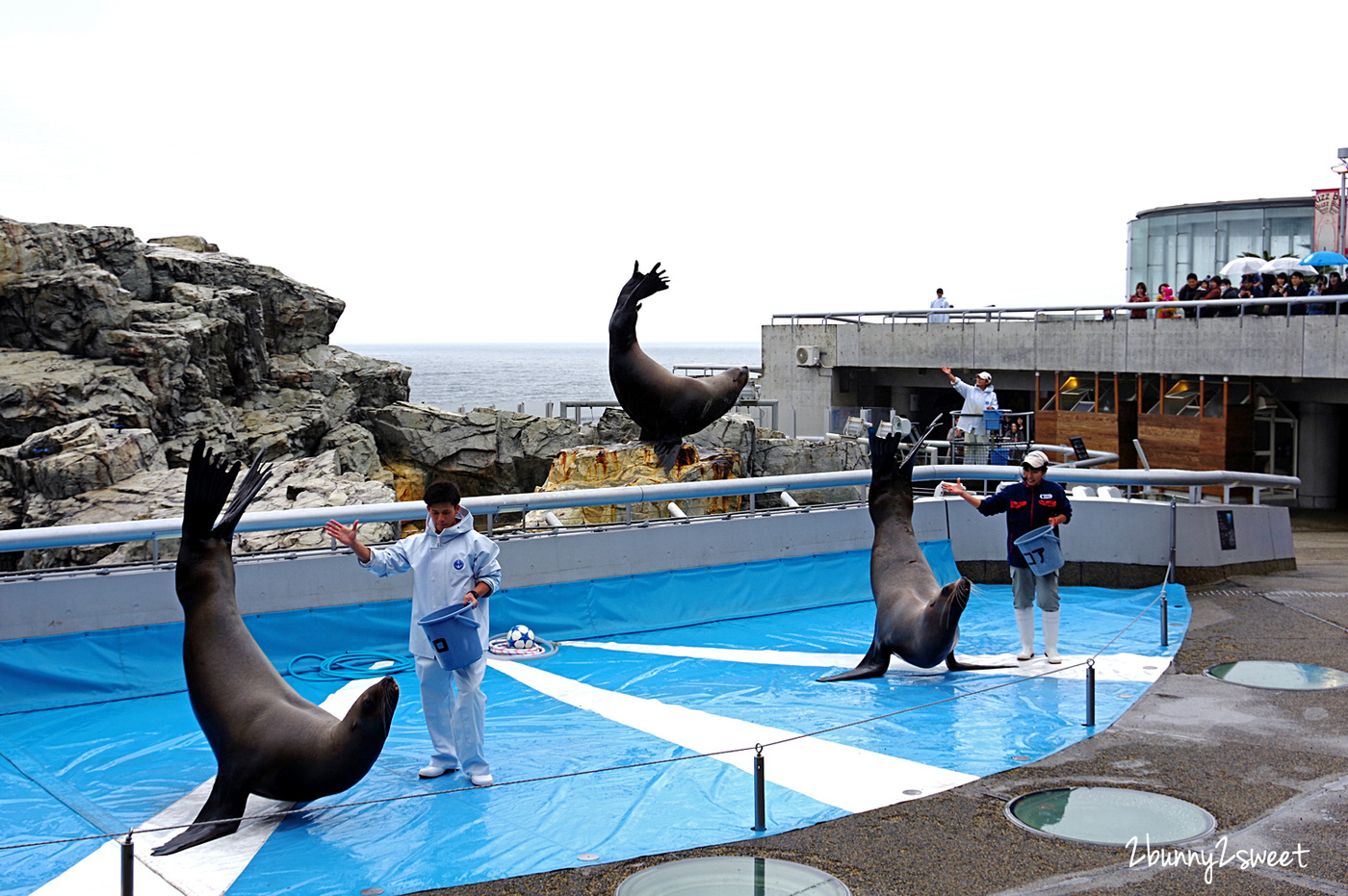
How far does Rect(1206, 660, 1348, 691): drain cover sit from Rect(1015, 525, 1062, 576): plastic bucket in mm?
1447

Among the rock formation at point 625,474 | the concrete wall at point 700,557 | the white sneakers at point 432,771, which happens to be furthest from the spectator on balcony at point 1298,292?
the white sneakers at point 432,771

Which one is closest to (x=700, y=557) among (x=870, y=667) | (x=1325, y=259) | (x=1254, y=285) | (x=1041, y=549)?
(x=870, y=667)

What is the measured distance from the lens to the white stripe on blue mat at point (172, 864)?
17.2 ft

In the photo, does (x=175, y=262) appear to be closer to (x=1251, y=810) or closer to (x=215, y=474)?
(x=215, y=474)

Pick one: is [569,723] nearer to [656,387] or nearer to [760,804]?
[760,804]

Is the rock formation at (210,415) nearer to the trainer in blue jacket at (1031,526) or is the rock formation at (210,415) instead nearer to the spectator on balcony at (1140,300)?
the trainer in blue jacket at (1031,526)

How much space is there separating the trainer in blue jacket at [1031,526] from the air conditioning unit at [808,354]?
24.6 metres

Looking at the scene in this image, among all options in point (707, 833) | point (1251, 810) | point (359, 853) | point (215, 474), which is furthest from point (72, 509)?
point (1251, 810)

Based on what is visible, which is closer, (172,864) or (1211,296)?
(172,864)

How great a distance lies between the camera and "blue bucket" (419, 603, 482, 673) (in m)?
6.52

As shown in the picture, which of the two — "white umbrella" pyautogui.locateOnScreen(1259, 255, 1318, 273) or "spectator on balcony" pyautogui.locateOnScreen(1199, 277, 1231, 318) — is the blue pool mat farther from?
"white umbrella" pyautogui.locateOnScreen(1259, 255, 1318, 273)

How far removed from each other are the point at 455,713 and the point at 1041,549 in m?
5.22

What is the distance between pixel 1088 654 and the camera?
982 centimetres

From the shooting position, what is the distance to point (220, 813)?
6027 millimetres
